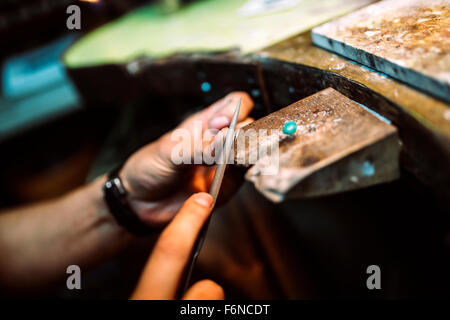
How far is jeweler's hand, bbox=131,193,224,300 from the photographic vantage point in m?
0.85

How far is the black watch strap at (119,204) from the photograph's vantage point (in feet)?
5.73

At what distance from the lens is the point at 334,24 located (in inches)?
53.7

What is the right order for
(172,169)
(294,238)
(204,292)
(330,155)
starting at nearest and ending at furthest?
(330,155) < (204,292) < (172,169) < (294,238)

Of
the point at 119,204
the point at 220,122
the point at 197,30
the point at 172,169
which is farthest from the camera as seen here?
the point at 197,30

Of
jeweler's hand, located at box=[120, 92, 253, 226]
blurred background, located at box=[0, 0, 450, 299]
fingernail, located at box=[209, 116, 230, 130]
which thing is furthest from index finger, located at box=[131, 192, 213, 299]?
blurred background, located at box=[0, 0, 450, 299]

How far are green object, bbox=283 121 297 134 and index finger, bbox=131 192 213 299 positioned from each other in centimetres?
39

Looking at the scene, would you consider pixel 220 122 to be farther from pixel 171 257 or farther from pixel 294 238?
pixel 294 238

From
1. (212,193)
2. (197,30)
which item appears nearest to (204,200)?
(212,193)

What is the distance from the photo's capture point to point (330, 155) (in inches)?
31.8

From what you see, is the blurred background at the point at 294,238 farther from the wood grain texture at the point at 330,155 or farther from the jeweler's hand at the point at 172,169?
the jeweler's hand at the point at 172,169

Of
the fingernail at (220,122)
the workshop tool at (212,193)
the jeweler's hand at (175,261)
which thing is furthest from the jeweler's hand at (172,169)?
the jeweler's hand at (175,261)

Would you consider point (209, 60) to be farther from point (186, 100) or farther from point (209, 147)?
point (186, 100)

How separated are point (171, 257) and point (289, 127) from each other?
0.57 meters

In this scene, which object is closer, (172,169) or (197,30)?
(172,169)
